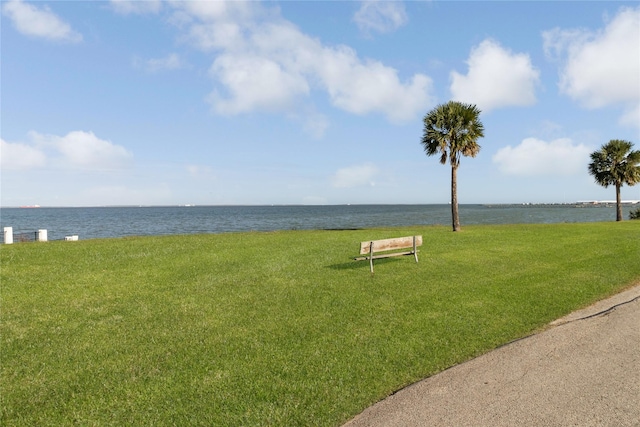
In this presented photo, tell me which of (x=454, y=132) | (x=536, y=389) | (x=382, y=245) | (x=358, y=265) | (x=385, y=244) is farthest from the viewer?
(x=454, y=132)

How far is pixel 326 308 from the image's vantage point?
8570 mm

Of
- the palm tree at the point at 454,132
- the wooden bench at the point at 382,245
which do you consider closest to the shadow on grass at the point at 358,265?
the wooden bench at the point at 382,245

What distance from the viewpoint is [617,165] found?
145ft

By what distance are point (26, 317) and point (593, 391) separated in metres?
10.6

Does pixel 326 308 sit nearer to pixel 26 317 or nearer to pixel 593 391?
pixel 593 391

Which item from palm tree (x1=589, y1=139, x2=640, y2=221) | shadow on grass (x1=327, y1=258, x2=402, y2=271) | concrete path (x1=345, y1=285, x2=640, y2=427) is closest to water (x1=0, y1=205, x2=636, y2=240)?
palm tree (x1=589, y1=139, x2=640, y2=221)

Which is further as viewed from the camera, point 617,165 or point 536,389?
point 617,165

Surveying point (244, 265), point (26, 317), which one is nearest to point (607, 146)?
point (244, 265)

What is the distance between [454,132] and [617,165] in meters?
29.6

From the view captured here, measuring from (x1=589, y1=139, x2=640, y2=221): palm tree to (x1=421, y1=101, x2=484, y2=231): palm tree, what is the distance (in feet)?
89.2

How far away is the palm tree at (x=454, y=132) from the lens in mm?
28438

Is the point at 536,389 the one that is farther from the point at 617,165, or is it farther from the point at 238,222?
the point at 238,222

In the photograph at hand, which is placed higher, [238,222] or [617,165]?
[617,165]

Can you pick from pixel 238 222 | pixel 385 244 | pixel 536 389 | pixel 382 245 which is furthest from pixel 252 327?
pixel 238 222
